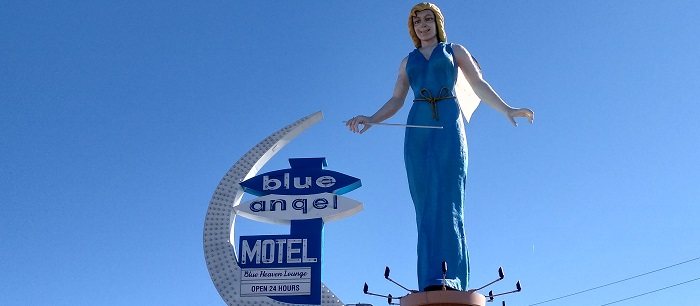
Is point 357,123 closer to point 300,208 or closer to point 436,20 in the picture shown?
point 436,20

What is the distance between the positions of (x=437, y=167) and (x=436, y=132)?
37cm

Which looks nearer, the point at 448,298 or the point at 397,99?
the point at 448,298

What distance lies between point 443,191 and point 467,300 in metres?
1.25

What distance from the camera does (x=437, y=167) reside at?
22.7 feet

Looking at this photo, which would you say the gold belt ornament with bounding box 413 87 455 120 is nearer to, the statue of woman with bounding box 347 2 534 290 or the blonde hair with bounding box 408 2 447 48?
the statue of woman with bounding box 347 2 534 290

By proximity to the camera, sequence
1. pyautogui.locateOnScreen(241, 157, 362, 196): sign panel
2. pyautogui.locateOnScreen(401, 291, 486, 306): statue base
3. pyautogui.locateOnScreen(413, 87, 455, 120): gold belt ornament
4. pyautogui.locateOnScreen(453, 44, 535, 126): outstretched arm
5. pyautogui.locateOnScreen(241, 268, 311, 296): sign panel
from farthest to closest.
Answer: pyautogui.locateOnScreen(241, 157, 362, 196): sign panel < pyautogui.locateOnScreen(241, 268, 311, 296): sign panel < pyautogui.locateOnScreen(453, 44, 535, 126): outstretched arm < pyautogui.locateOnScreen(413, 87, 455, 120): gold belt ornament < pyautogui.locateOnScreen(401, 291, 486, 306): statue base

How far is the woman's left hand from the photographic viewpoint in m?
7.32

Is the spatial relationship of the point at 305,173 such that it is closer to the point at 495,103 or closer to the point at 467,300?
the point at 495,103

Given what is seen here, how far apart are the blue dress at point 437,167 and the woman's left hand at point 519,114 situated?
0.50 metres

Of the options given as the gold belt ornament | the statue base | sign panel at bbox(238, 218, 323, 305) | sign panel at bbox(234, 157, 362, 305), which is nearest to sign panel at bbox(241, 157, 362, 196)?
sign panel at bbox(234, 157, 362, 305)

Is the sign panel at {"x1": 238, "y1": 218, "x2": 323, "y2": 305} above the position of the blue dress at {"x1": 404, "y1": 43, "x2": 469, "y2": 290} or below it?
above

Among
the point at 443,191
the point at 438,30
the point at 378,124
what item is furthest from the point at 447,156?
→ the point at 438,30

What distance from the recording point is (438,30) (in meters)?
7.78

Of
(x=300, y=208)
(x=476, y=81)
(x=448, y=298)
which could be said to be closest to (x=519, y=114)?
(x=476, y=81)
